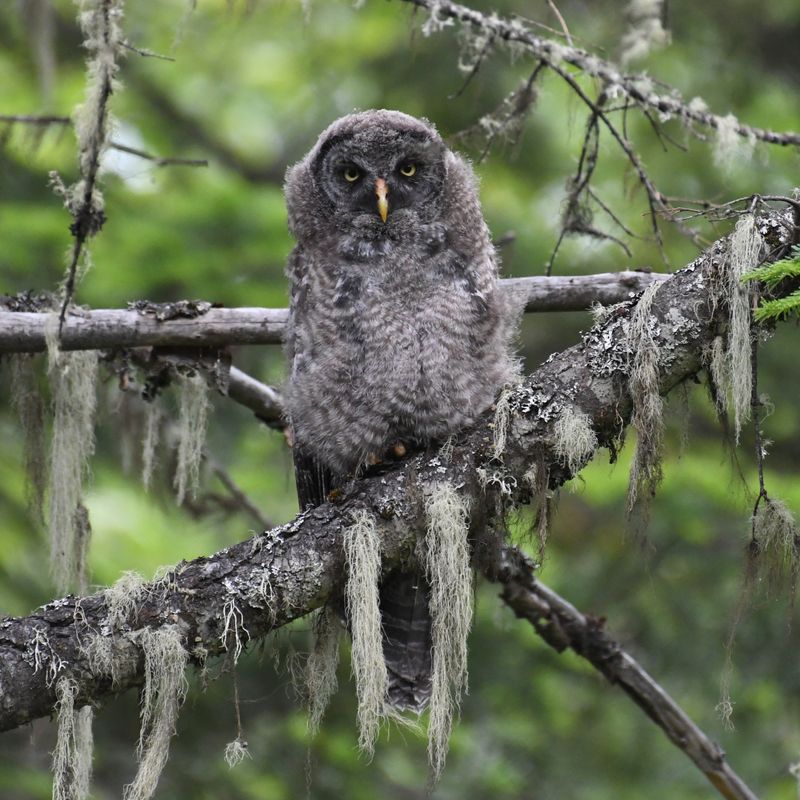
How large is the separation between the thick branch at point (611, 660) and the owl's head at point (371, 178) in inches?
54.4

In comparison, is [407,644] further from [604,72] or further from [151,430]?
[604,72]

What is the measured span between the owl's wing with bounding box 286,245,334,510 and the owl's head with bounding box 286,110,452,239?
0.55 feet

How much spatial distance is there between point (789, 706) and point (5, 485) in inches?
179

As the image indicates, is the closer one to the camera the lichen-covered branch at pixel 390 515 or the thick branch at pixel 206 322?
the lichen-covered branch at pixel 390 515

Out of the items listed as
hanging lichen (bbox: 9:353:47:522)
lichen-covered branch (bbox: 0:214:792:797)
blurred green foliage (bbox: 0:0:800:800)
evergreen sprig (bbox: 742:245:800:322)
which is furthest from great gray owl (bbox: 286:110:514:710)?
evergreen sprig (bbox: 742:245:800:322)

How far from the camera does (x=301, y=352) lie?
3969 mm

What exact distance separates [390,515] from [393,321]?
826mm

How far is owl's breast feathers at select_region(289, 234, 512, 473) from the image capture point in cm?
375

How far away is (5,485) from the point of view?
235 inches

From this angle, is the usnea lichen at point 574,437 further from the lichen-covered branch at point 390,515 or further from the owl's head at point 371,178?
the owl's head at point 371,178

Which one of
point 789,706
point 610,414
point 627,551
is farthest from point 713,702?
point 610,414

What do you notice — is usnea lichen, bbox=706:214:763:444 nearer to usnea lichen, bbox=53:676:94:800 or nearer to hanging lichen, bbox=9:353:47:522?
usnea lichen, bbox=53:676:94:800

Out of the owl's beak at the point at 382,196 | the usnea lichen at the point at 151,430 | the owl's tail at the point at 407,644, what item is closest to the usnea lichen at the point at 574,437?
the owl's tail at the point at 407,644

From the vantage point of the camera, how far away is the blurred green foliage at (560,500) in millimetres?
5652
